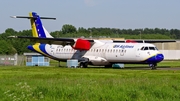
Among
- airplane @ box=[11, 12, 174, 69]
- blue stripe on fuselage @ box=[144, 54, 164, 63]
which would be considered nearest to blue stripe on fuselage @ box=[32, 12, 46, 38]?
airplane @ box=[11, 12, 174, 69]

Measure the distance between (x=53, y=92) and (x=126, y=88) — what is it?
2999 mm

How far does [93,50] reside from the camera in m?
48.9

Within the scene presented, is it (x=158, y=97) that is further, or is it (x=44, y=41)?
(x=44, y=41)

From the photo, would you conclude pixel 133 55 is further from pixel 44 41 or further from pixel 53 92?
pixel 53 92

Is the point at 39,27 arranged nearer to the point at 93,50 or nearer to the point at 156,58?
the point at 93,50

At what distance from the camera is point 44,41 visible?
4872 cm

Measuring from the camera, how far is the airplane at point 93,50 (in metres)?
43.9

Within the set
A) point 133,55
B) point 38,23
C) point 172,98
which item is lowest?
point 172,98

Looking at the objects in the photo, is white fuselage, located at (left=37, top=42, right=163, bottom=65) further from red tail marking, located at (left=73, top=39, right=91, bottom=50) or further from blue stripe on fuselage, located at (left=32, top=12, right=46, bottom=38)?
blue stripe on fuselage, located at (left=32, top=12, right=46, bottom=38)

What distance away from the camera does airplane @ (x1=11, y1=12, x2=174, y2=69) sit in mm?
43897

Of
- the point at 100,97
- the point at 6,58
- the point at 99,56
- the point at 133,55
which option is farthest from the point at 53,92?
the point at 6,58

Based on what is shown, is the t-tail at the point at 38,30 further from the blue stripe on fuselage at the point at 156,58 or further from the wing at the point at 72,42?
the blue stripe on fuselage at the point at 156,58

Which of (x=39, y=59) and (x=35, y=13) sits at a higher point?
(x=35, y=13)

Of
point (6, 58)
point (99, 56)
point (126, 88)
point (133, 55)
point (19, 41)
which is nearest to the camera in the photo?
point (126, 88)
